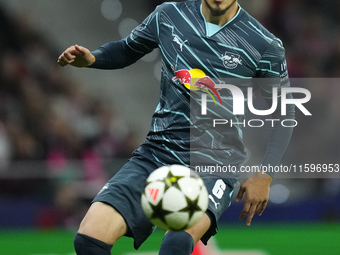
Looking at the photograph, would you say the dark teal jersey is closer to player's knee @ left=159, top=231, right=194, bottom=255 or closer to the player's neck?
the player's neck

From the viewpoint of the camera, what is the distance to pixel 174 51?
10.8 ft

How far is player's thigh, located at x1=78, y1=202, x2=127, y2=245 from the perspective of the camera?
Answer: 9.36 feet

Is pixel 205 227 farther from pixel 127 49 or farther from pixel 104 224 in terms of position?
pixel 127 49

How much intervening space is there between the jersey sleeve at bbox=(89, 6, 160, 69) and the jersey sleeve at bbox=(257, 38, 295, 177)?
2.43ft

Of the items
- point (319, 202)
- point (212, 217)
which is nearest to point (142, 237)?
point (212, 217)

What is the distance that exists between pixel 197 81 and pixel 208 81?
0.07 m

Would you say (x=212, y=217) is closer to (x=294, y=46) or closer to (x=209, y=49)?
(x=209, y=49)

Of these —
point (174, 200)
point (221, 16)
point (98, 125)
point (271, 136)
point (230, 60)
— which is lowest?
point (98, 125)

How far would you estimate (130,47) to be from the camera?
356 cm

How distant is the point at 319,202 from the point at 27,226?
13.7 ft

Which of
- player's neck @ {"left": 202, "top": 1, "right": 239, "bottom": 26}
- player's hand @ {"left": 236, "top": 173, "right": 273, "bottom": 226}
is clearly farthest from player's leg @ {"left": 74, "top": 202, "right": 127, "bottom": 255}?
player's neck @ {"left": 202, "top": 1, "right": 239, "bottom": 26}

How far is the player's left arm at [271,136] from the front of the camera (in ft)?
10.2

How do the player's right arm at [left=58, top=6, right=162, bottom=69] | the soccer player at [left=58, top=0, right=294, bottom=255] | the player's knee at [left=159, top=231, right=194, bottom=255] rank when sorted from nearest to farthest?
the player's knee at [left=159, top=231, right=194, bottom=255]
the soccer player at [left=58, top=0, right=294, bottom=255]
the player's right arm at [left=58, top=6, right=162, bottom=69]

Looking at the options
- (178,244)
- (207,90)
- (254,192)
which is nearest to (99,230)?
(178,244)
